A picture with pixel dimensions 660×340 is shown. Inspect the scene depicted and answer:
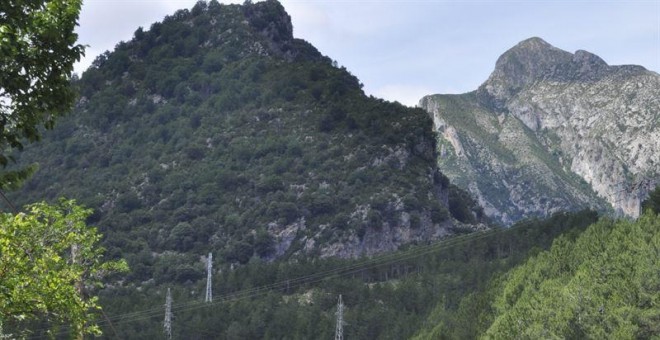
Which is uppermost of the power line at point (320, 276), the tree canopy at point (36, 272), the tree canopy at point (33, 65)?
the power line at point (320, 276)

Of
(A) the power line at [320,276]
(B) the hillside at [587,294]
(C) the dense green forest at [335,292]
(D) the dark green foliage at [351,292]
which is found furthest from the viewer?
(A) the power line at [320,276]

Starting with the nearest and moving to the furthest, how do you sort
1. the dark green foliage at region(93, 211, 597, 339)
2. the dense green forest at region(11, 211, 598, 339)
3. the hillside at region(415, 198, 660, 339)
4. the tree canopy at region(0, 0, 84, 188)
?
the tree canopy at region(0, 0, 84, 188)
the hillside at region(415, 198, 660, 339)
the dark green foliage at region(93, 211, 597, 339)
the dense green forest at region(11, 211, 598, 339)

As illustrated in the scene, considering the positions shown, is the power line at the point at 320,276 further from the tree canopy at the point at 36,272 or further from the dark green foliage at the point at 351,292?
the tree canopy at the point at 36,272

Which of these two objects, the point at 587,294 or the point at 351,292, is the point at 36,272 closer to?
the point at 587,294

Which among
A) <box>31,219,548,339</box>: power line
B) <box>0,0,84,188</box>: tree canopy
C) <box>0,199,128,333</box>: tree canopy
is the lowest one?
<box>0,199,128,333</box>: tree canopy

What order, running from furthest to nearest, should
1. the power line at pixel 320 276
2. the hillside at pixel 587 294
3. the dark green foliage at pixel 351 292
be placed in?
the power line at pixel 320 276
the dark green foliage at pixel 351 292
the hillside at pixel 587 294

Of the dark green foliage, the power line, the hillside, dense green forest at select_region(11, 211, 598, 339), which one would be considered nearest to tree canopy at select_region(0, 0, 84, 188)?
the hillside

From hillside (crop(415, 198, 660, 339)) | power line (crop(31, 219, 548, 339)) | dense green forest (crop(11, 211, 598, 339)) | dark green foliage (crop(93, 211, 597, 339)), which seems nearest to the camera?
hillside (crop(415, 198, 660, 339))

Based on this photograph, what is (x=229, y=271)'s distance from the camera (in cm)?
17825

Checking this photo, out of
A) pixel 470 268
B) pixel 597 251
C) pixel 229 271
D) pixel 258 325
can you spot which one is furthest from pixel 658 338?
pixel 229 271

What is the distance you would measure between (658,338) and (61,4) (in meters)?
53.6

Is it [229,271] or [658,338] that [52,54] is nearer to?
[658,338]

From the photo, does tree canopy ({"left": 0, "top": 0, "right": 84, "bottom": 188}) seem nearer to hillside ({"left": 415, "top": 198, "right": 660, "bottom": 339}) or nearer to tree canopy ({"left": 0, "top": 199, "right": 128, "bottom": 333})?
tree canopy ({"left": 0, "top": 199, "right": 128, "bottom": 333})

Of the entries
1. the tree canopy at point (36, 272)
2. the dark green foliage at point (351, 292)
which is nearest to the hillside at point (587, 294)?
the dark green foliage at point (351, 292)
